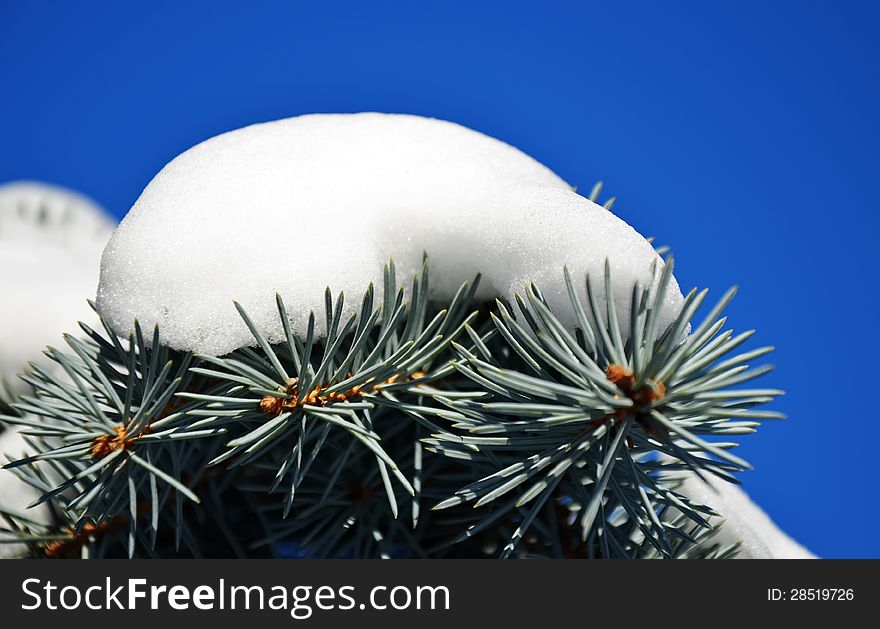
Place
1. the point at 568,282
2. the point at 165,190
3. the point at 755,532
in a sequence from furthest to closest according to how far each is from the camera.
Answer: the point at 755,532 → the point at 165,190 → the point at 568,282

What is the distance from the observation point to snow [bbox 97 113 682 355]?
485mm

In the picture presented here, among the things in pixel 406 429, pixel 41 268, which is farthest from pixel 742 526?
pixel 41 268

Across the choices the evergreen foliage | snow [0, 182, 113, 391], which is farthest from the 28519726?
snow [0, 182, 113, 391]

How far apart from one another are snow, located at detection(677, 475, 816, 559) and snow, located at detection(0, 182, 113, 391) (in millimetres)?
655

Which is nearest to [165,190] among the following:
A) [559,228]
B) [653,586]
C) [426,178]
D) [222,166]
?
[222,166]

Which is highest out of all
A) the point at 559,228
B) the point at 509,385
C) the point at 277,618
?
the point at 559,228

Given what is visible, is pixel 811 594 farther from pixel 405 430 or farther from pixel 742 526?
pixel 405 430

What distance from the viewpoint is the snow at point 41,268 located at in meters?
0.88

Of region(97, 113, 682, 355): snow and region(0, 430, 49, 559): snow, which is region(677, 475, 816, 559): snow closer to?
region(97, 113, 682, 355): snow

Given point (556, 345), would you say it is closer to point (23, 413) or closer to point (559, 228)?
point (559, 228)

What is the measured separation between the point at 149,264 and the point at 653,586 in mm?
415

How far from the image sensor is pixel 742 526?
63 cm

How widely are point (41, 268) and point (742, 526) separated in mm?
974

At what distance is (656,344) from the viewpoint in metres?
0.45
